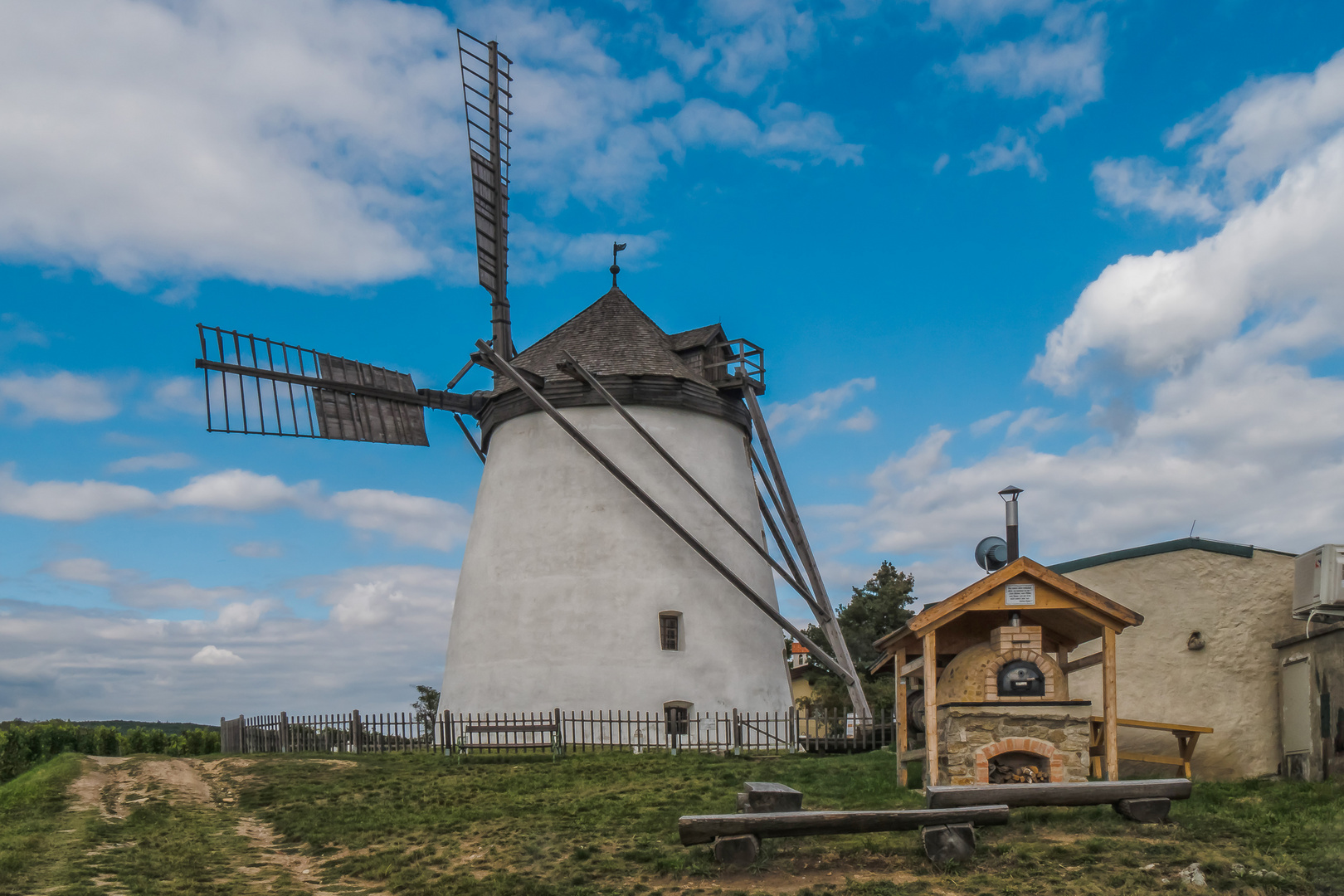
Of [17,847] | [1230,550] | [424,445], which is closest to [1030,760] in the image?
[1230,550]

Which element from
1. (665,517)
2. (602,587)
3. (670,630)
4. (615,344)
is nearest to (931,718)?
(665,517)

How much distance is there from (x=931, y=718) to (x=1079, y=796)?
2.87 m

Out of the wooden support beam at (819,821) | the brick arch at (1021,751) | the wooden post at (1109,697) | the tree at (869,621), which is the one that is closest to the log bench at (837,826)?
the wooden support beam at (819,821)

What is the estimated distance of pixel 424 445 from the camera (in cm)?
2770

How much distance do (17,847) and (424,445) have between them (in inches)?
623

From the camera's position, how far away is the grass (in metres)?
9.41

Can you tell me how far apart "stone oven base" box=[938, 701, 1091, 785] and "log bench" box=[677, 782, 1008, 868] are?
2.88m

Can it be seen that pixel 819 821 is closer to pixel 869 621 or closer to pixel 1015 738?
pixel 1015 738

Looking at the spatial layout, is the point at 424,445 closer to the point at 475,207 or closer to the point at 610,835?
the point at 475,207

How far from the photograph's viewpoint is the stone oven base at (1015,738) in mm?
12695

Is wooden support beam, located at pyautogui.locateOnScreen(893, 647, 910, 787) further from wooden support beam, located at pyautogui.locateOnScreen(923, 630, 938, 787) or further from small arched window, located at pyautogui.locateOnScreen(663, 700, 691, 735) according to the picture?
small arched window, located at pyautogui.locateOnScreen(663, 700, 691, 735)

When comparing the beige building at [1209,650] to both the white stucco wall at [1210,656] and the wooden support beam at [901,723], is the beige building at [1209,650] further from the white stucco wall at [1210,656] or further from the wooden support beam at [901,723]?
the wooden support beam at [901,723]

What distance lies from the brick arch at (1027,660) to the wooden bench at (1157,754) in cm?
112

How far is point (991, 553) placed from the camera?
1647cm
